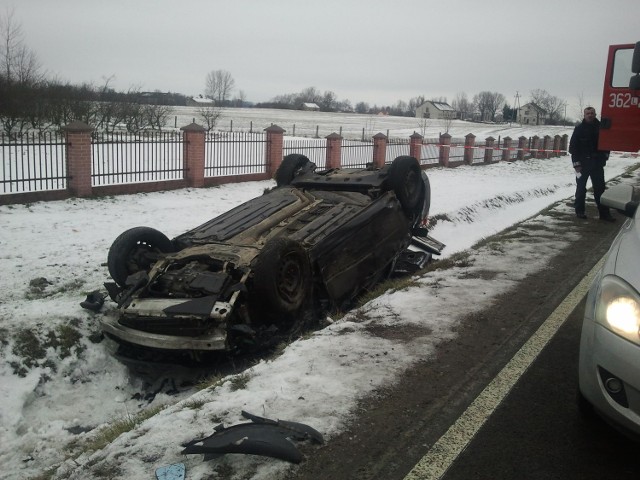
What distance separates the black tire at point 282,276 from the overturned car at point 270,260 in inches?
0.4

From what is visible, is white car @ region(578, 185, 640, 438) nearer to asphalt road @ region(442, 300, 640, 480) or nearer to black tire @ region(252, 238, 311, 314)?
asphalt road @ region(442, 300, 640, 480)

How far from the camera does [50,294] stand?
731 cm

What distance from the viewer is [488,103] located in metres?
125

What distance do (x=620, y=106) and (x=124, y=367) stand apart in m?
8.79

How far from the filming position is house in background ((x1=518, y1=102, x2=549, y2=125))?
99181mm

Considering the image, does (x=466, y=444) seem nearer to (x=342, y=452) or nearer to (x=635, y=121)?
(x=342, y=452)

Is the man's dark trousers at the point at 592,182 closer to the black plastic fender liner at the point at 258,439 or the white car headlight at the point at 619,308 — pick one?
the white car headlight at the point at 619,308

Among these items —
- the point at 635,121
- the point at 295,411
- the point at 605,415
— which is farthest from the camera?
the point at 635,121

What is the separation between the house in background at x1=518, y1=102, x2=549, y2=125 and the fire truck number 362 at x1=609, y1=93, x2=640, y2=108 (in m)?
92.9

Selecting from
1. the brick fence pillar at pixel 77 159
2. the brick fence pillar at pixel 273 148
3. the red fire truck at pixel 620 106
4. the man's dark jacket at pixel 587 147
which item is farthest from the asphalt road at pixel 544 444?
the brick fence pillar at pixel 273 148

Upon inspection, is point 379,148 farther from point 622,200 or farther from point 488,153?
point 622,200

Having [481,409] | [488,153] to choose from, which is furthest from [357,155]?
[481,409]

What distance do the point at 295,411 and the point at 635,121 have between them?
873 cm

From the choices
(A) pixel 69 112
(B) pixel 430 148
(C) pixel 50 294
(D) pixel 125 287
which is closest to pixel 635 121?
(D) pixel 125 287
